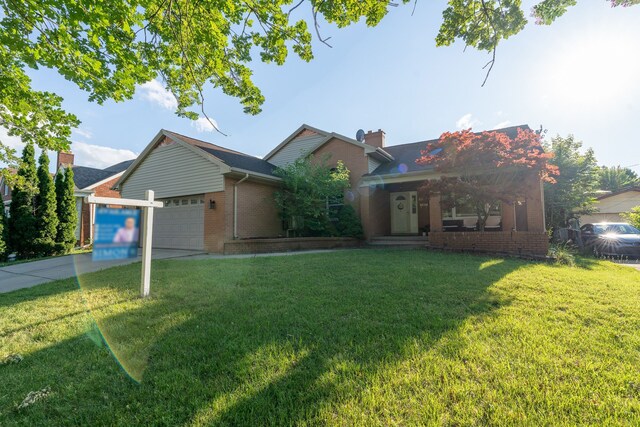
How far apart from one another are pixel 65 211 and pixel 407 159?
657 inches

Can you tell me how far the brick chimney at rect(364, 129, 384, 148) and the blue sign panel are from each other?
14.1m

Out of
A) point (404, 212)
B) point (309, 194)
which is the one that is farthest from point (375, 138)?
point (309, 194)

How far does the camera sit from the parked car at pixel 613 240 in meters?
11.6

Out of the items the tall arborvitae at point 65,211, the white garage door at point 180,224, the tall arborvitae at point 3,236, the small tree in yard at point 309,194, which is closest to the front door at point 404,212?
the small tree in yard at point 309,194

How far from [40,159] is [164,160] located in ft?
18.4

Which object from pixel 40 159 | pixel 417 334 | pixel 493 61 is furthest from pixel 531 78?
pixel 40 159

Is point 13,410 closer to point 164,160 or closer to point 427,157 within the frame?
point 427,157

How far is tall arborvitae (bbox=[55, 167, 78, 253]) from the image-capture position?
13.9 meters

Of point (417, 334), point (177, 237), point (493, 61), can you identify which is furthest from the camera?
point (177, 237)

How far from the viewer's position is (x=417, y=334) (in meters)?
3.32

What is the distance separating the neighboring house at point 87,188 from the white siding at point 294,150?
8.93 meters

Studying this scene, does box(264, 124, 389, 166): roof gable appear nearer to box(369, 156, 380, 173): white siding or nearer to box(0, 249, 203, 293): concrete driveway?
box(369, 156, 380, 173): white siding

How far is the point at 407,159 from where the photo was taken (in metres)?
14.5

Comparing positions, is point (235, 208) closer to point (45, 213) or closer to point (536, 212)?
point (45, 213)
